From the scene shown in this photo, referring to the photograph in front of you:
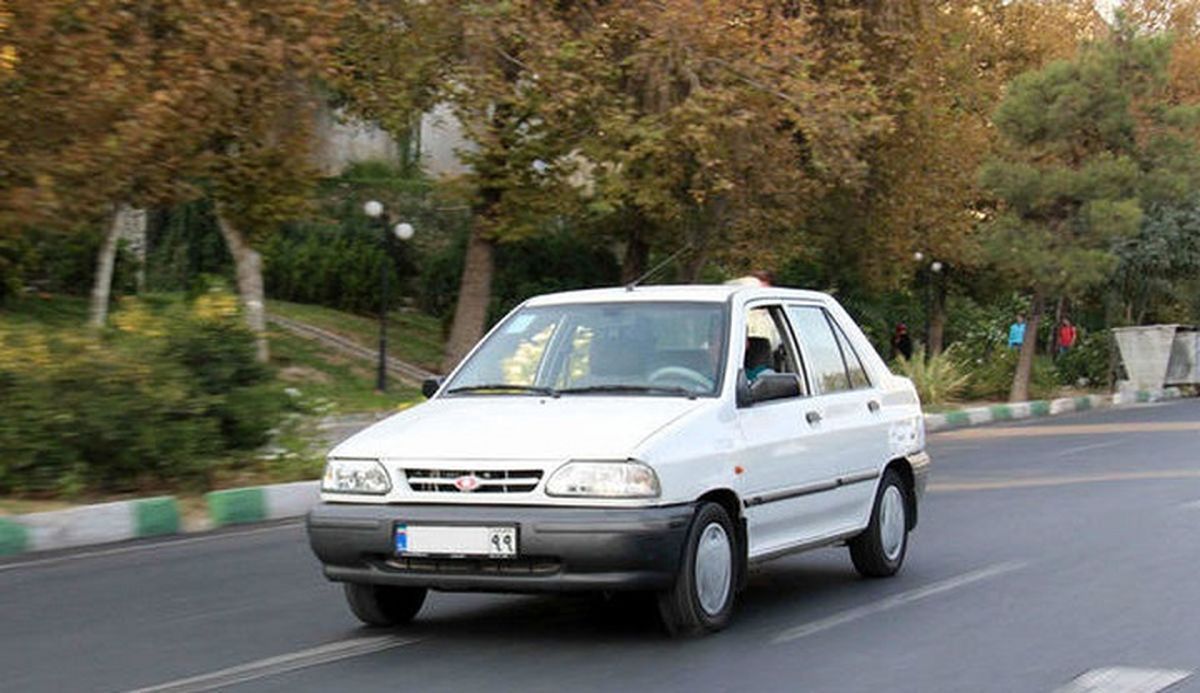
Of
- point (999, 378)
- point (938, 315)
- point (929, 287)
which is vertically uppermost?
point (929, 287)

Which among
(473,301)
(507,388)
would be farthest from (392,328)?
(507,388)

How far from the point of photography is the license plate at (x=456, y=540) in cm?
712

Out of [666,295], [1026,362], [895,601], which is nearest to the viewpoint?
[666,295]

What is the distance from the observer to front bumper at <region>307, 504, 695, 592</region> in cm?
707

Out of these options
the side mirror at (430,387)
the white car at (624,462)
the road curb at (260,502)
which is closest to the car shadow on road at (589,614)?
the white car at (624,462)

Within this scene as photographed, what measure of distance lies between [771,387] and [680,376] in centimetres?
42

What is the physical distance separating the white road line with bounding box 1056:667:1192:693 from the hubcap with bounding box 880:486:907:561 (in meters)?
2.61

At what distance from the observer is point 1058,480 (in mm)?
16828

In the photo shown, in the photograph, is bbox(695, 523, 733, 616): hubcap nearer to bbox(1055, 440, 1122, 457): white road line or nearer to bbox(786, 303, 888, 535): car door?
bbox(786, 303, 888, 535): car door

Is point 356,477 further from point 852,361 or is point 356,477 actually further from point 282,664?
point 852,361

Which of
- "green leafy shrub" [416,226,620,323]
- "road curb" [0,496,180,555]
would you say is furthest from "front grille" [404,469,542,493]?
"green leafy shrub" [416,226,620,323]

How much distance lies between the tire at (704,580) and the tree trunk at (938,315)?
3763 centimetres

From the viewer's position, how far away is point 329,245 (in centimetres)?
3909

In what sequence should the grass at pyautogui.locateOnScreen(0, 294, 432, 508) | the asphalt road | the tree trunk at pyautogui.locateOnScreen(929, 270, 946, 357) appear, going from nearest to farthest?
the asphalt road < the grass at pyautogui.locateOnScreen(0, 294, 432, 508) < the tree trunk at pyautogui.locateOnScreen(929, 270, 946, 357)
